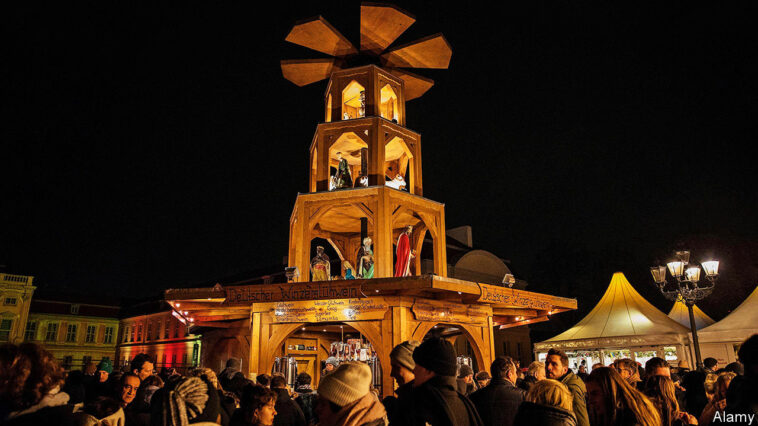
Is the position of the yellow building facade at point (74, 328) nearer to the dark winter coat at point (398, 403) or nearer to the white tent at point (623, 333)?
the white tent at point (623, 333)

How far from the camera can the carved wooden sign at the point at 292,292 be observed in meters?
9.82

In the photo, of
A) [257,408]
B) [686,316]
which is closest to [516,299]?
[257,408]

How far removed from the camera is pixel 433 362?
3.34 meters

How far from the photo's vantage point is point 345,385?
2.89 metres

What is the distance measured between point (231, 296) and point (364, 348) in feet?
15.1

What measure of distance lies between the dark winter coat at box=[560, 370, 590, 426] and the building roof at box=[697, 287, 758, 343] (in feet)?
52.8

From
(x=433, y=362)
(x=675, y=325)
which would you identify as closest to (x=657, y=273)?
(x=675, y=325)

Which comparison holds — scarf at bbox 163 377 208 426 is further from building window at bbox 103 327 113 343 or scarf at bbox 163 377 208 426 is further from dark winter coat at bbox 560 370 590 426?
building window at bbox 103 327 113 343

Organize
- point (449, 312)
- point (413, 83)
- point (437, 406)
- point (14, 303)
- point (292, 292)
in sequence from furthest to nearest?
point (14, 303) < point (413, 83) < point (449, 312) < point (292, 292) < point (437, 406)

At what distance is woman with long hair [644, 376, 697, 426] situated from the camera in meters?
4.67

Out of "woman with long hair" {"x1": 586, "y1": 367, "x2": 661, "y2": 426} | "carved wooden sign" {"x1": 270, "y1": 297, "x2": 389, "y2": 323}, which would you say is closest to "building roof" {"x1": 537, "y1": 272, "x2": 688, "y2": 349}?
"carved wooden sign" {"x1": 270, "y1": 297, "x2": 389, "y2": 323}

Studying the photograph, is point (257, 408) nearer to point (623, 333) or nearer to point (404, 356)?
point (404, 356)

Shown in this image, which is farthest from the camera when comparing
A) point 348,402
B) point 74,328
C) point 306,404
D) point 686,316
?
point 74,328

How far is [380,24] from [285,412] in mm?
10740
